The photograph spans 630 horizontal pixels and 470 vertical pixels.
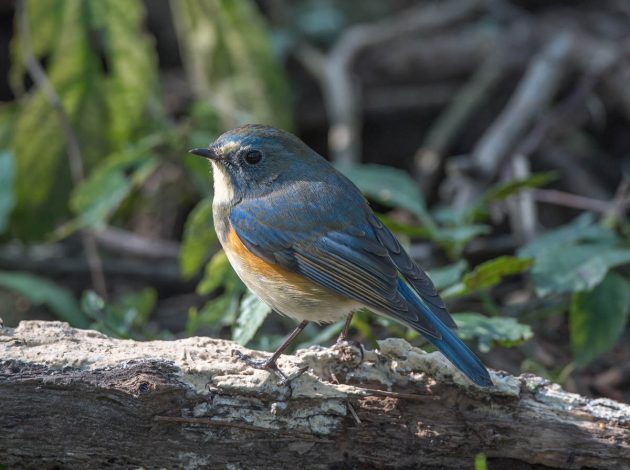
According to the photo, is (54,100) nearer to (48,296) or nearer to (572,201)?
(48,296)

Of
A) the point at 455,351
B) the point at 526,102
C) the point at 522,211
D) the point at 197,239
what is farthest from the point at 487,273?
the point at 526,102

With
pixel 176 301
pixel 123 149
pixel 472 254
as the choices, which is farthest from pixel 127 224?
pixel 472 254

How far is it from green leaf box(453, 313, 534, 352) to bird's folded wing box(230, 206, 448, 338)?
44 cm

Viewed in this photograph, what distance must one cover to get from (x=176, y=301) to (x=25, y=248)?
3.39ft

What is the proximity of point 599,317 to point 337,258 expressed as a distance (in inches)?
56.3

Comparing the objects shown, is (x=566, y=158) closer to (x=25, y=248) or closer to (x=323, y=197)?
(x=323, y=197)

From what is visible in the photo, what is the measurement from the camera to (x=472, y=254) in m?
5.96

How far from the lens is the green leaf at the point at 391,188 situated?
491 cm

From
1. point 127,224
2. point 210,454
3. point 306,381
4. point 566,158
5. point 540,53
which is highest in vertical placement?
point 540,53

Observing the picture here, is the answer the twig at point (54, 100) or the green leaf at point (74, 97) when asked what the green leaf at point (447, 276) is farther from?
the green leaf at point (74, 97)

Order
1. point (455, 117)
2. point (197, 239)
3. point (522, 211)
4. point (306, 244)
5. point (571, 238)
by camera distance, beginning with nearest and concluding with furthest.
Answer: point (306, 244) → point (571, 238) → point (197, 239) → point (522, 211) → point (455, 117)

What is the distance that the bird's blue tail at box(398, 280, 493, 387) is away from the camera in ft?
9.84

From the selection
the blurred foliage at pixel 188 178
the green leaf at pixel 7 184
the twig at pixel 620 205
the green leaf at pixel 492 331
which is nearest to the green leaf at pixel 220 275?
the blurred foliage at pixel 188 178

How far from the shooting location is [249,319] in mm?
3912
